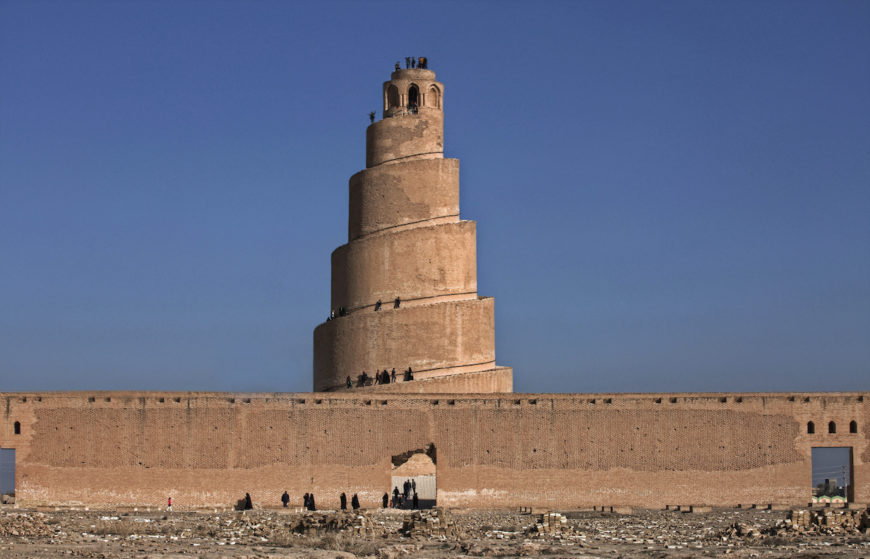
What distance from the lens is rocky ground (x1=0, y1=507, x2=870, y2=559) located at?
809 inches

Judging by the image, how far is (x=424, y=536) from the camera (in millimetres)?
23016

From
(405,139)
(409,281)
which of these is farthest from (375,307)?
(405,139)

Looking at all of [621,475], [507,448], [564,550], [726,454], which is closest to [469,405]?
[507,448]

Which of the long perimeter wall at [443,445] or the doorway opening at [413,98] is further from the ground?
the doorway opening at [413,98]

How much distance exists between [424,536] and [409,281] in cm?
1122

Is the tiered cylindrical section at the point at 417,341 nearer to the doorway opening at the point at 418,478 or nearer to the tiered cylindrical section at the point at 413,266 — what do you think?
the tiered cylindrical section at the point at 413,266

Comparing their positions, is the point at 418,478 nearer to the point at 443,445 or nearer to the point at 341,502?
the point at 443,445

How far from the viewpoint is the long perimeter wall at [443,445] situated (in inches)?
1117

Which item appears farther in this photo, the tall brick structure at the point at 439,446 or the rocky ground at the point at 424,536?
the tall brick structure at the point at 439,446

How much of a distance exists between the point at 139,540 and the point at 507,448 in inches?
370

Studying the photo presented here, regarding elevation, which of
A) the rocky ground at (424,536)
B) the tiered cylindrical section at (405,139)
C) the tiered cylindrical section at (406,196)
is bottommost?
the rocky ground at (424,536)

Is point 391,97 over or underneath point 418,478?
over

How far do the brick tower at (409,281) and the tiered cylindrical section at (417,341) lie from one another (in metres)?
0.02

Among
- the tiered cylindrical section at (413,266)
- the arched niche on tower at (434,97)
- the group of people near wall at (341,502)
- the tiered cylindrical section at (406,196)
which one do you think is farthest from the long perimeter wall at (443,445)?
the arched niche on tower at (434,97)
